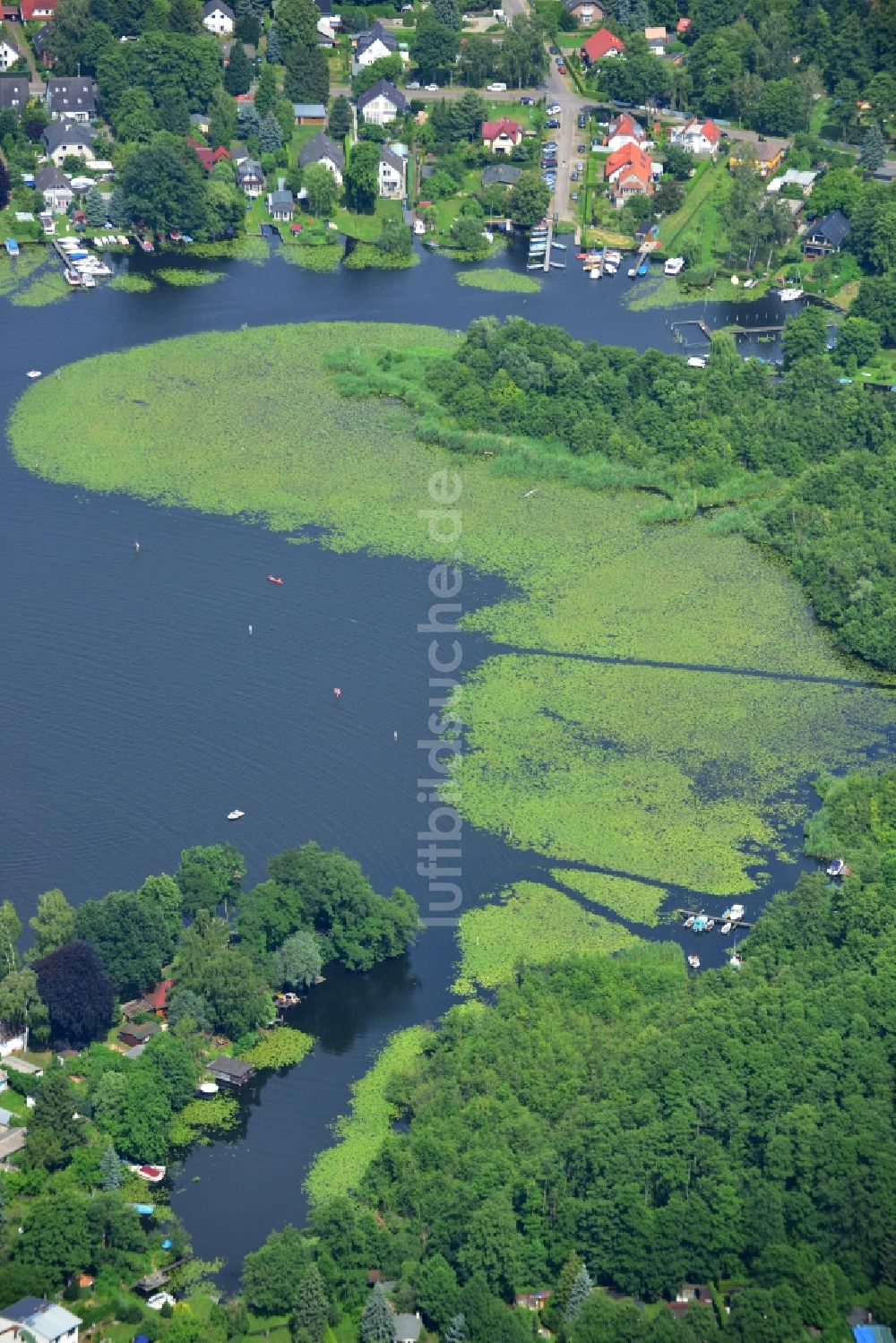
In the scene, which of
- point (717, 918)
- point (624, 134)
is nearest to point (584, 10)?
point (624, 134)

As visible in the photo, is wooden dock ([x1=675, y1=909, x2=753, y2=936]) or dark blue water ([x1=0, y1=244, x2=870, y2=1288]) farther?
wooden dock ([x1=675, y1=909, x2=753, y2=936])

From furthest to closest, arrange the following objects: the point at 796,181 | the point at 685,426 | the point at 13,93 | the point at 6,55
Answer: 1. the point at 6,55
2. the point at 13,93
3. the point at 796,181
4. the point at 685,426

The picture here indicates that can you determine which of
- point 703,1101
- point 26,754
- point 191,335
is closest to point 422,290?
point 191,335

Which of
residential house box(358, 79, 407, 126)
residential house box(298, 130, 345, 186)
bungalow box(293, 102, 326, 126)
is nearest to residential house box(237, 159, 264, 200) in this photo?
residential house box(298, 130, 345, 186)

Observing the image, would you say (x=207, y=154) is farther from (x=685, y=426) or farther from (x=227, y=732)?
(x=227, y=732)

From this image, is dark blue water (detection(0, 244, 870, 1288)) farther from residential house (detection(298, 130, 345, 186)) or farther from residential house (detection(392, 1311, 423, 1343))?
residential house (detection(298, 130, 345, 186))
